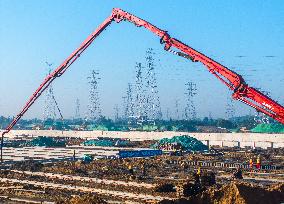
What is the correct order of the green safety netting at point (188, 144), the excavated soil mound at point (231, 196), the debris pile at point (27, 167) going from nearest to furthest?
the excavated soil mound at point (231, 196) < the debris pile at point (27, 167) < the green safety netting at point (188, 144)

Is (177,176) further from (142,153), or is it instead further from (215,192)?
(215,192)

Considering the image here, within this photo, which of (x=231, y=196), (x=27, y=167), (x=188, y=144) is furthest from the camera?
(x=188, y=144)

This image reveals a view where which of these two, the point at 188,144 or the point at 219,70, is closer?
the point at 219,70

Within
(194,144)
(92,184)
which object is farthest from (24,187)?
(194,144)

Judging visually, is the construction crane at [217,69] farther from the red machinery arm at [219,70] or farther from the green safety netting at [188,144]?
the green safety netting at [188,144]

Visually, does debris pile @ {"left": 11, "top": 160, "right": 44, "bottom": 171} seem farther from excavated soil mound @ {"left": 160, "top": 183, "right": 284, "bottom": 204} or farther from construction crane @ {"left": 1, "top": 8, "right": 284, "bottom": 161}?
excavated soil mound @ {"left": 160, "top": 183, "right": 284, "bottom": 204}

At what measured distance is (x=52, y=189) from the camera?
2441 cm

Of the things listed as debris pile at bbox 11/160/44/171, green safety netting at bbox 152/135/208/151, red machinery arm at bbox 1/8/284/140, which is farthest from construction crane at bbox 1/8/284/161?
green safety netting at bbox 152/135/208/151

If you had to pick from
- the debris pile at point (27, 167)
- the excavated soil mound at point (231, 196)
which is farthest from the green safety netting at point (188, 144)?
the excavated soil mound at point (231, 196)

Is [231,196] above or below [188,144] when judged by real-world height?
below

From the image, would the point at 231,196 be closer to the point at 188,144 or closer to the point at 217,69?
the point at 217,69

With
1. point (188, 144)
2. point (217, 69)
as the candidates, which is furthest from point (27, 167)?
point (188, 144)

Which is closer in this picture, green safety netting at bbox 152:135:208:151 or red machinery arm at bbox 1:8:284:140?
red machinery arm at bbox 1:8:284:140

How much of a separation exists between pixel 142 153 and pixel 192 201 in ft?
31.2
